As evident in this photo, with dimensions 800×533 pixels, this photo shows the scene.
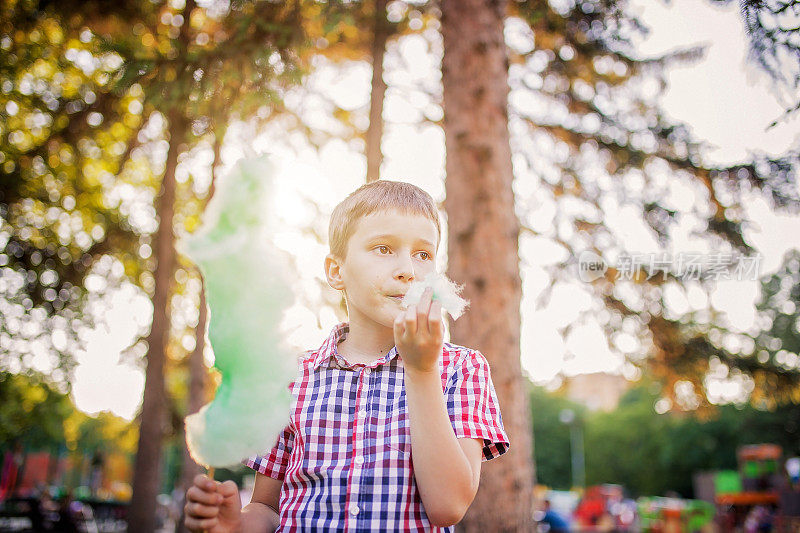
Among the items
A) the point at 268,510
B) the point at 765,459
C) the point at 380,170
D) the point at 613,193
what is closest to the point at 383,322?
the point at 268,510

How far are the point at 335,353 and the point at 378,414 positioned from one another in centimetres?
27

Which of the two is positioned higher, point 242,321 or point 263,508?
point 242,321

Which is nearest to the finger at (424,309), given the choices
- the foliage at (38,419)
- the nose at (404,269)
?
the nose at (404,269)

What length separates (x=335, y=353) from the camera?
194 cm

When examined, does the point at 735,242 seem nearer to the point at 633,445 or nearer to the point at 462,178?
the point at 462,178

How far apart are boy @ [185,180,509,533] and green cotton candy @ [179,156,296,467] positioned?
0.15 meters

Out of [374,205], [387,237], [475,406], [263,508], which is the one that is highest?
[374,205]

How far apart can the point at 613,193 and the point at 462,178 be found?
11.8 ft

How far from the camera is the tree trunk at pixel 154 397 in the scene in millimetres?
9539

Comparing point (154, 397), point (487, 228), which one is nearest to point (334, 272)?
point (487, 228)

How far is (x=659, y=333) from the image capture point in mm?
7434

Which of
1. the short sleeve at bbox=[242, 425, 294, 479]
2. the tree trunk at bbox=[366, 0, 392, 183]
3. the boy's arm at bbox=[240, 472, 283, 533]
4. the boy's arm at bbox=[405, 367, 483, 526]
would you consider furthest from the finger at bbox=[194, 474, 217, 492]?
the tree trunk at bbox=[366, 0, 392, 183]

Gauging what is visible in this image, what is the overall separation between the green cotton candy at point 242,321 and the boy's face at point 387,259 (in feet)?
0.91

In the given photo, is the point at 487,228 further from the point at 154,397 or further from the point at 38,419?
the point at 38,419
